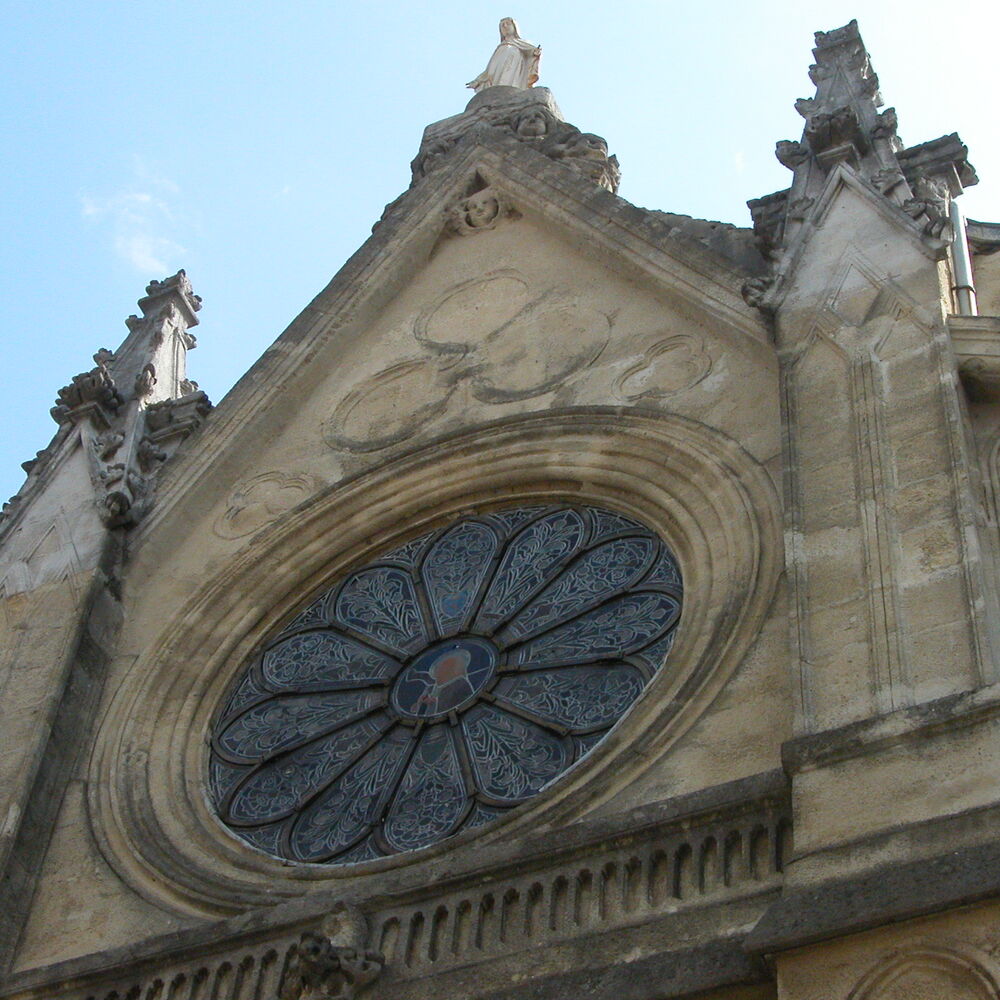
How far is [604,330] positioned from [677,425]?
167cm

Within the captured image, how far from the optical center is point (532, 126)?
18.1 m

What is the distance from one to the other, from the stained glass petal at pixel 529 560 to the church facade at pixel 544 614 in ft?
0.09

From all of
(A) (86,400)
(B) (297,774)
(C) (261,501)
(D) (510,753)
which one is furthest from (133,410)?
(D) (510,753)

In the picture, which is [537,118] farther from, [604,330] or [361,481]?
[361,481]

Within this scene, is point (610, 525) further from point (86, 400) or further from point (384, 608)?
point (86, 400)

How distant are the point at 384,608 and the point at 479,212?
4240 mm

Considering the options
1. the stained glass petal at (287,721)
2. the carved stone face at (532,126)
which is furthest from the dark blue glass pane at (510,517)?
the carved stone face at (532,126)

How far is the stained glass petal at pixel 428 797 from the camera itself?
12.4 meters

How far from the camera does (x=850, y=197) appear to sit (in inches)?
556

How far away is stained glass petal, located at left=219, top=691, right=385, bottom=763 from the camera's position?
13625 mm

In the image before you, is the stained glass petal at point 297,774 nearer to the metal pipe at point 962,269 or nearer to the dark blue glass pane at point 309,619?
the dark blue glass pane at point 309,619

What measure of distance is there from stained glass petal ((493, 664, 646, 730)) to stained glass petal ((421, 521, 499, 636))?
86 centimetres

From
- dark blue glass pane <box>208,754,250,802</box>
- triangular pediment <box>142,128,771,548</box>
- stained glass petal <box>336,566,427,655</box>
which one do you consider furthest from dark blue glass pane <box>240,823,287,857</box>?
triangular pediment <box>142,128,771,548</box>

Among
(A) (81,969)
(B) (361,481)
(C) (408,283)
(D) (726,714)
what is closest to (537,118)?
(C) (408,283)
